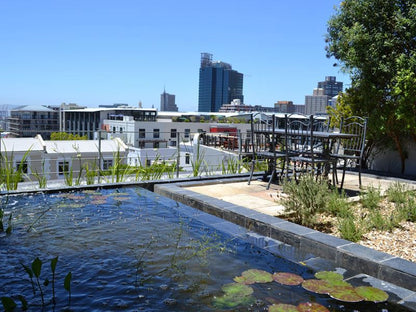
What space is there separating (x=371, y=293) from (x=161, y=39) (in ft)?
91.3

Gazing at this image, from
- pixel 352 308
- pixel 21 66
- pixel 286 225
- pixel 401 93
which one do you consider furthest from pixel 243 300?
pixel 21 66

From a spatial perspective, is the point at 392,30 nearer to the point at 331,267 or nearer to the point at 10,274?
the point at 331,267

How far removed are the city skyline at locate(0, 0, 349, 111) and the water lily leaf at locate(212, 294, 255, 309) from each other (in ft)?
20.1

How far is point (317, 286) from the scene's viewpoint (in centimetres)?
223

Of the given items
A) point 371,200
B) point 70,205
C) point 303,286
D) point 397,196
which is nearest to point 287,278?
point 303,286

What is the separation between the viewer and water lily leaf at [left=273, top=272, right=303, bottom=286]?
2.27 m

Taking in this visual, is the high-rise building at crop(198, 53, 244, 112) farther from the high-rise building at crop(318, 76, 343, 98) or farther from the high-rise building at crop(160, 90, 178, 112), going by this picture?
the high-rise building at crop(318, 76, 343, 98)

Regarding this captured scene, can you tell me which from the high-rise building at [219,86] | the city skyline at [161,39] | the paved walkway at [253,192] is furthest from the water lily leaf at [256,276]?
the high-rise building at [219,86]

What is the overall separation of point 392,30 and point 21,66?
8502 cm

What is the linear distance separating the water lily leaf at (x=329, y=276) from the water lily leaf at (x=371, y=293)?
0.53ft

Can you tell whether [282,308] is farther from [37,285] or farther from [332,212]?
[332,212]

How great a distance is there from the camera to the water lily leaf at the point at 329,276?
2361 millimetres

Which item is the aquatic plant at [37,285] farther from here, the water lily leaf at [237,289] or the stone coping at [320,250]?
the stone coping at [320,250]

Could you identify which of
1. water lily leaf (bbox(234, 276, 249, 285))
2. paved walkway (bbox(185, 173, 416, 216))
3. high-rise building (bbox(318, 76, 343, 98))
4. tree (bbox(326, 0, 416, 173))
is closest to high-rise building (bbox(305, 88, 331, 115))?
high-rise building (bbox(318, 76, 343, 98))
